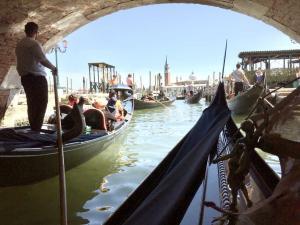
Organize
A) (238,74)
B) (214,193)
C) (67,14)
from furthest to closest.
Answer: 1. (238,74)
2. (67,14)
3. (214,193)

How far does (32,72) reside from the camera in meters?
2.83

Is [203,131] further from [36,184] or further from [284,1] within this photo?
[36,184]

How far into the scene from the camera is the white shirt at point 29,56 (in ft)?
9.05

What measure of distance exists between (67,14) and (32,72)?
0.97 m

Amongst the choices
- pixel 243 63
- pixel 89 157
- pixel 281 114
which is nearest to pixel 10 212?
pixel 89 157

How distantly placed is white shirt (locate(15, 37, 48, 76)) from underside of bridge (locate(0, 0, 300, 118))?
51 cm

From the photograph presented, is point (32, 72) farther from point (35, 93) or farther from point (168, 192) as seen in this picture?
point (168, 192)

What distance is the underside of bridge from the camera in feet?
9.98

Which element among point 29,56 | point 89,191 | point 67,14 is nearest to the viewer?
point 29,56

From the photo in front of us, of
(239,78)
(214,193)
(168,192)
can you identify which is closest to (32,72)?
(214,193)

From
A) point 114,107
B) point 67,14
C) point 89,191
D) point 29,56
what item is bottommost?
point 89,191

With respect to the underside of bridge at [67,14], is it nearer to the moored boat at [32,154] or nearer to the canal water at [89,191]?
the moored boat at [32,154]

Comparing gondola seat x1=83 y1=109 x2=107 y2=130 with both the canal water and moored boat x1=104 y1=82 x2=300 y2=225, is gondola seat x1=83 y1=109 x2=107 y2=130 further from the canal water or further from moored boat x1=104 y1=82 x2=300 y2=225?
moored boat x1=104 y1=82 x2=300 y2=225

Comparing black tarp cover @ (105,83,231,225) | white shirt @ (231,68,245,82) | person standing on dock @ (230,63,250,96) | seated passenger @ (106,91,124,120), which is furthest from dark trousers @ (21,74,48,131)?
white shirt @ (231,68,245,82)
